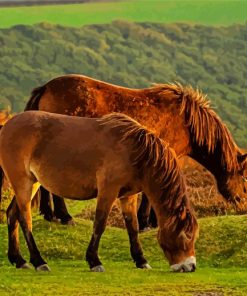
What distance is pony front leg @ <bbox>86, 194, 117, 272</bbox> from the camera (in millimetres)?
12156

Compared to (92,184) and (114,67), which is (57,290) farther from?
(114,67)

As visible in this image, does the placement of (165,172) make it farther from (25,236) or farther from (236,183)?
(236,183)

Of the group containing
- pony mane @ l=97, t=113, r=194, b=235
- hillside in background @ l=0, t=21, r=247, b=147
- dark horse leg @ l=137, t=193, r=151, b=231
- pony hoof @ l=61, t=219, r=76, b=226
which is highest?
pony mane @ l=97, t=113, r=194, b=235

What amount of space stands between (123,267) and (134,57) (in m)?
34.9

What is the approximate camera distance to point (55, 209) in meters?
16.4

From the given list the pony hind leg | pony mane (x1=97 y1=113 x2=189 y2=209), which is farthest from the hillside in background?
pony mane (x1=97 y1=113 x2=189 y2=209)

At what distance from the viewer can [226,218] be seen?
55.8ft

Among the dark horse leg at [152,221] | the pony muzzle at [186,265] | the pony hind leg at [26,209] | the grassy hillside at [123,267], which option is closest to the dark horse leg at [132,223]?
the grassy hillside at [123,267]

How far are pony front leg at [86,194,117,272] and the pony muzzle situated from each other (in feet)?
3.24

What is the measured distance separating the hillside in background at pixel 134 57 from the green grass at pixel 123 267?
2158 cm

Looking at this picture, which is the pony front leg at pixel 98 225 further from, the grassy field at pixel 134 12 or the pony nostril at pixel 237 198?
the grassy field at pixel 134 12

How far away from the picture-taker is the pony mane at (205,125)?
53.4 ft

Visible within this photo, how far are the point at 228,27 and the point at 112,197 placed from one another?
3857cm

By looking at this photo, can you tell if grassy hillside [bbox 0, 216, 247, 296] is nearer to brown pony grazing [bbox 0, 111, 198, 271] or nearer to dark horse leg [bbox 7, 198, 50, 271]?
dark horse leg [bbox 7, 198, 50, 271]
